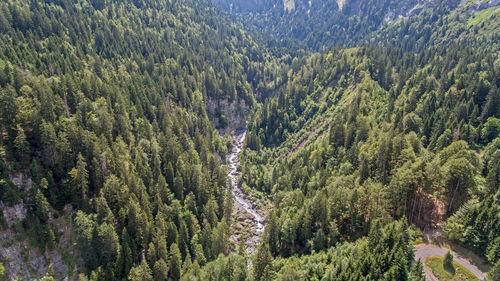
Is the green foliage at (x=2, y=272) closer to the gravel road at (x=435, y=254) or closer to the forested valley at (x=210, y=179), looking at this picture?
the forested valley at (x=210, y=179)

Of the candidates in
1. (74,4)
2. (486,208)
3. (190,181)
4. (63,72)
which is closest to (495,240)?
(486,208)

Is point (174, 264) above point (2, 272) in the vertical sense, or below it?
below

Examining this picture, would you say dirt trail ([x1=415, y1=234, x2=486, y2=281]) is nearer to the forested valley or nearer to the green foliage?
the forested valley

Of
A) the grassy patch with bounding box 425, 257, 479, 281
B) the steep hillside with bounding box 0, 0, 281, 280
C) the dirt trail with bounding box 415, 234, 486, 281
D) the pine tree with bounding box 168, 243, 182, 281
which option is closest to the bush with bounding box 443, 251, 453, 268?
the grassy patch with bounding box 425, 257, 479, 281

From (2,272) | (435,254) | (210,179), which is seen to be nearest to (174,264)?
(2,272)

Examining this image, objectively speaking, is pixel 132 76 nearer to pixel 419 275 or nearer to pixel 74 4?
pixel 74 4

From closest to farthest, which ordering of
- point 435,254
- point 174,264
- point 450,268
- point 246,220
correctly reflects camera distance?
point 450,268, point 435,254, point 174,264, point 246,220

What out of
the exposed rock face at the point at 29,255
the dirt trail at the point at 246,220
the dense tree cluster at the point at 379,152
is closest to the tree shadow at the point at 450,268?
the dense tree cluster at the point at 379,152

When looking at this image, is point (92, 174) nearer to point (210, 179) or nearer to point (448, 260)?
point (210, 179)
